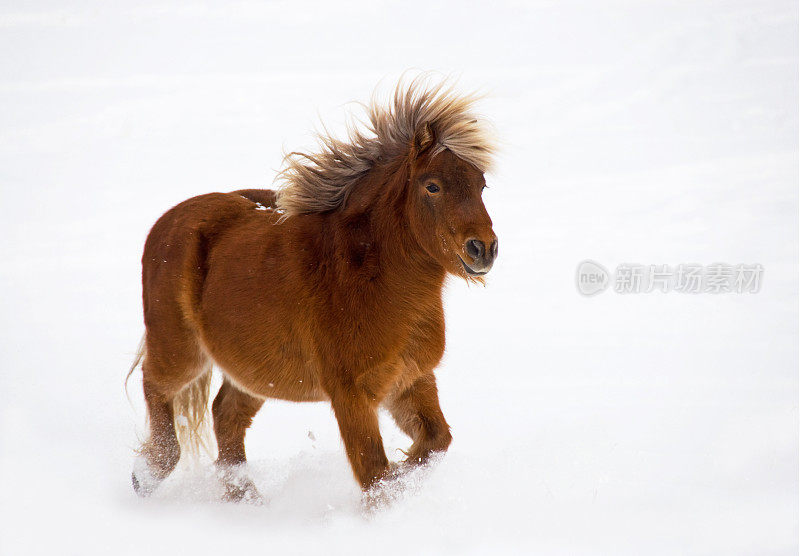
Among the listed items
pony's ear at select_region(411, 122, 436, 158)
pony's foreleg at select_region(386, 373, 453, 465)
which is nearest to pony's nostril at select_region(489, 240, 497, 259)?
pony's ear at select_region(411, 122, 436, 158)

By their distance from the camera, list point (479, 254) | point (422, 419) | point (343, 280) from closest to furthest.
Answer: point (479, 254), point (343, 280), point (422, 419)

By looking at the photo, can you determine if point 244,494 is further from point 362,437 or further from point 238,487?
point 362,437

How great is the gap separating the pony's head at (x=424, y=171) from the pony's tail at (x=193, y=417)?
4.98ft

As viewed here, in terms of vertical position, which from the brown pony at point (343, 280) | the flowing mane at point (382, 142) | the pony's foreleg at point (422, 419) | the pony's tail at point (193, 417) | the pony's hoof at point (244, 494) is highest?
the flowing mane at point (382, 142)

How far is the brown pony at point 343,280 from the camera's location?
405 centimetres

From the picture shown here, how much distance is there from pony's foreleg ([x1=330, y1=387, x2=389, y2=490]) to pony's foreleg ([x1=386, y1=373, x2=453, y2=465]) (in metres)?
0.36

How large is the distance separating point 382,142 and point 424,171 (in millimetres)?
545

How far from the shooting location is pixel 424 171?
13.2ft

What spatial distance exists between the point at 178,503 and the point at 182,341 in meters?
0.98

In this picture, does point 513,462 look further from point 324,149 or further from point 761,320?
point 761,320

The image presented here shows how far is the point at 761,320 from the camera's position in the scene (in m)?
9.31

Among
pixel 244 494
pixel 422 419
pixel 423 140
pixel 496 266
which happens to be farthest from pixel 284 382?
pixel 496 266

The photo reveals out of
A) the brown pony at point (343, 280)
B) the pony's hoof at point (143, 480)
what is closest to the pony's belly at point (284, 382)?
the brown pony at point (343, 280)

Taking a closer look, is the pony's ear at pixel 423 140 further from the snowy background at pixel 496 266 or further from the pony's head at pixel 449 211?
the snowy background at pixel 496 266
